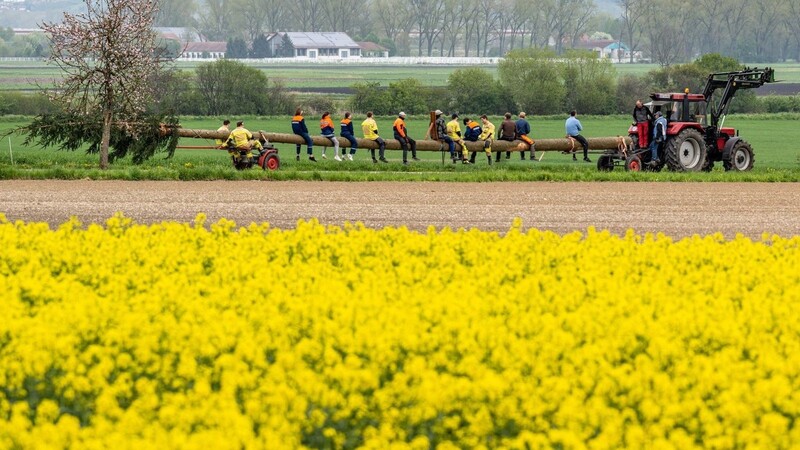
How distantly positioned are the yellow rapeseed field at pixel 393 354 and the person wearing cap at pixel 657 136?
1904cm

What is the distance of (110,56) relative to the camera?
1252 inches

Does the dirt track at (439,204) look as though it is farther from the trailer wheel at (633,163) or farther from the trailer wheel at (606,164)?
the trailer wheel at (606,164)

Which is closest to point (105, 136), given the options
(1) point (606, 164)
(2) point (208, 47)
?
(1) point (606, 164)

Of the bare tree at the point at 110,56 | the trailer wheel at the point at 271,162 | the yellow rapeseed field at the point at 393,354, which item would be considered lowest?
the trailer wheel at the point at 271,162

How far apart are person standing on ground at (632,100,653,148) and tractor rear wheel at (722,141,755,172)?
1.97 meters

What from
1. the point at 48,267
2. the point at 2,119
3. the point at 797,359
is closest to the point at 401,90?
the point at 2,119

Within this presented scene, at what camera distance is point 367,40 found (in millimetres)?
198750

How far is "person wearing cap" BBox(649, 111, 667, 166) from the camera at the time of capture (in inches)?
1246

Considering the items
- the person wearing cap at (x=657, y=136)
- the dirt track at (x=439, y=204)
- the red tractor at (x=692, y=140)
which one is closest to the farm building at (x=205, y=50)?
the red tractor at (x=692, y=140)

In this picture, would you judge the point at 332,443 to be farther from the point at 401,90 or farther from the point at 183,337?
the point at 401,90

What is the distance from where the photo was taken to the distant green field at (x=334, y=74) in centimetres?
11512

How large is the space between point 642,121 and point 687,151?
1.24 meters

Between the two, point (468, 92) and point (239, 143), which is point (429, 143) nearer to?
point (239, 143)

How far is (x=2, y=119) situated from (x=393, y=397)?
183 feet
